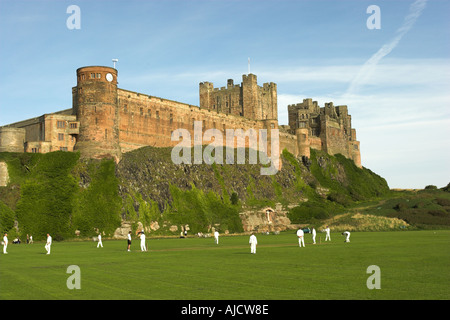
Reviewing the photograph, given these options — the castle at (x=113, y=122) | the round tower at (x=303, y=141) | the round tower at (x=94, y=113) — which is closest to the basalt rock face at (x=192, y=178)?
the castle at (x=113, y=122)

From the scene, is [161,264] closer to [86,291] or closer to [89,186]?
[86,291]

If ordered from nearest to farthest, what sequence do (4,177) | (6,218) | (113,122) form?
(6,218)
(4,177)
(113,122)

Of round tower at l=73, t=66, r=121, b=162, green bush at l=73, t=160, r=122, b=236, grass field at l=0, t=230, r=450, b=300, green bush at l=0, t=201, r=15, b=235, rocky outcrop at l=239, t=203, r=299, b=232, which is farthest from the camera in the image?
rocky outcrop at l=239, t=203, r=299, b=232

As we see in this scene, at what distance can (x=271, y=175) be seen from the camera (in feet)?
360

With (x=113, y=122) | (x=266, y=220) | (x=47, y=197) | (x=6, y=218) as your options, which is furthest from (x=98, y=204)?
(x=266, y=220)

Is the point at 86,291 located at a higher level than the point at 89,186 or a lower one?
lower

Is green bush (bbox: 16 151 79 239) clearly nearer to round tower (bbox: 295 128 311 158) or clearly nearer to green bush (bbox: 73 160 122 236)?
green bush (bbox: 73 160 122 236)

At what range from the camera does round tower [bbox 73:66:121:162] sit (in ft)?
258

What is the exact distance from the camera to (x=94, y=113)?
259 feet

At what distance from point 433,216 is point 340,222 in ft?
51.4

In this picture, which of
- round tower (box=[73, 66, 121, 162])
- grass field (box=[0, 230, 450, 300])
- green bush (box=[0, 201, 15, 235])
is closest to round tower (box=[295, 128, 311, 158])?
round tower (box=[73, 66, 121, 162])

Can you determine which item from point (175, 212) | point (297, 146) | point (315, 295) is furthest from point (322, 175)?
point (315, 295)

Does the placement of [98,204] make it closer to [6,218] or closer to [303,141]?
[6,218]

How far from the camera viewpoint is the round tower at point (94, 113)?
258 feet
